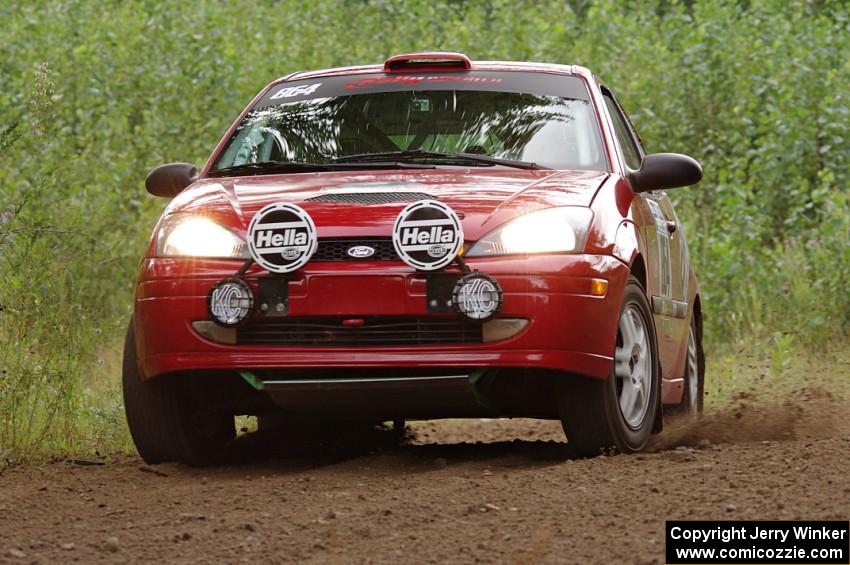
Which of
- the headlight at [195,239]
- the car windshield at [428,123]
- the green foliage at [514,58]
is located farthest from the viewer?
the green foliage at [514,58]

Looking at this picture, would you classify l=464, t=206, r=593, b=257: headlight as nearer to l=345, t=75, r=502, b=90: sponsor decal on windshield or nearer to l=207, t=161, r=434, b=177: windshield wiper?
l=207, t=161, r=434, b=177: windshield wiper

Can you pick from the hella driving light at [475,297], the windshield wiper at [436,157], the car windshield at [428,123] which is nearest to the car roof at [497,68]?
the car windshield at [428,123]

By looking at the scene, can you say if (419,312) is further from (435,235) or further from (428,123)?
(428,123)

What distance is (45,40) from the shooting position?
19.7m

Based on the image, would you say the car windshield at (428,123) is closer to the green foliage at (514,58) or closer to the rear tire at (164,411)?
the rear tire at (164,411)

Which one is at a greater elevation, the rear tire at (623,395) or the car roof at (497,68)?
the car roof at (497,68)

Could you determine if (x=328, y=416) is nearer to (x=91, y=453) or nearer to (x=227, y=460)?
(x=227, y=460)

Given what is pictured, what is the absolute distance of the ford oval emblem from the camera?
18.1 ft

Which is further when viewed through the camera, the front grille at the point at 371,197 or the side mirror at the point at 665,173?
the side mirror at the point at 665,173

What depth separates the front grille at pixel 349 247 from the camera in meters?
5.53

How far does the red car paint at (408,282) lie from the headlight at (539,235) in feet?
0.11

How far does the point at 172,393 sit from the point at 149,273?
0.53 metres
